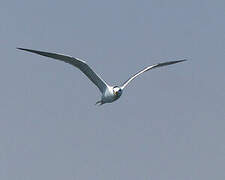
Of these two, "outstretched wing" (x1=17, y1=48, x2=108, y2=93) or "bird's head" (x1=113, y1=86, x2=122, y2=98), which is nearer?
"outstretched wing" (x1=17, y1=48, x2=108, y2=93)

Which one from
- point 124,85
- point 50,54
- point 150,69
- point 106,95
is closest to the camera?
point 50,54

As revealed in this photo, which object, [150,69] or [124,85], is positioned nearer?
[124,85]

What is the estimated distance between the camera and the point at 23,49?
194 feet

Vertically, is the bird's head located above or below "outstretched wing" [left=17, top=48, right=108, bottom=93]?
below

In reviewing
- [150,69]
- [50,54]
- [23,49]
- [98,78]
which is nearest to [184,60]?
[150,69]

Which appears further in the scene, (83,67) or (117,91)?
(117,91)

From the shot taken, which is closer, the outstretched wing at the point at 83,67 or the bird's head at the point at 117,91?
the outstretched wing at the point at 83,67

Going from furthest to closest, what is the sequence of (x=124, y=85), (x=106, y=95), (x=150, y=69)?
(x=150, y=69) → (x=124, y=85) → (x=106, y=95)

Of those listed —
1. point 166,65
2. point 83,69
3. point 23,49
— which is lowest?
point 166,65

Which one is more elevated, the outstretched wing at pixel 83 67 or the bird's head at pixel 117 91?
the outstretched wing at pixel 83 67

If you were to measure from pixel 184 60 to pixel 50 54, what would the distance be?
19899 mm

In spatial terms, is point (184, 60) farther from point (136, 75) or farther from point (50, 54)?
point (50, 54)

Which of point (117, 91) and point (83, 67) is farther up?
point (83, 67)

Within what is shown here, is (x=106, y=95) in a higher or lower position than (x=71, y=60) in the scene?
lower
